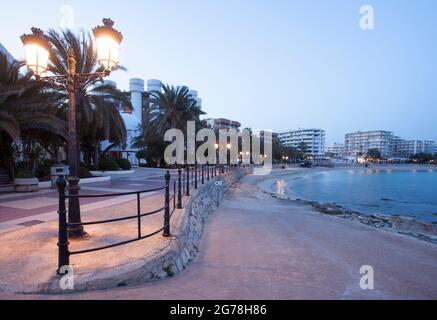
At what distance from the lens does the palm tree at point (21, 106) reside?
38.1 ft

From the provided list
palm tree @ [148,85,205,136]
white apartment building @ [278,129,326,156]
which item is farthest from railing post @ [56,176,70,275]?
white apartment building @ [278,129,326,156]

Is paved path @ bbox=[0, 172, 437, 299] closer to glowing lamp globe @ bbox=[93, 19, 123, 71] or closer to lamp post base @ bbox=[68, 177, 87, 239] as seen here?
lamp post base @ bbox=[68, 177, 87, 239]

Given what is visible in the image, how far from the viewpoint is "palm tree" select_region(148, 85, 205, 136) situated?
93.5ft

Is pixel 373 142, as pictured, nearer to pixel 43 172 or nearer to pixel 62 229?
pixel 43 172

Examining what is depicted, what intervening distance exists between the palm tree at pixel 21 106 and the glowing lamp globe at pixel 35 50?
7.00 meters

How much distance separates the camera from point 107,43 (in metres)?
4.73

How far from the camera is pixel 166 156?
34188 mm

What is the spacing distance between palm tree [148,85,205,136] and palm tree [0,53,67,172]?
49.7ft

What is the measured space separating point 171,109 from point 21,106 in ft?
56.2

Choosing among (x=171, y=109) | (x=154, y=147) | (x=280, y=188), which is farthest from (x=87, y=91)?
(x=280, y=188)
